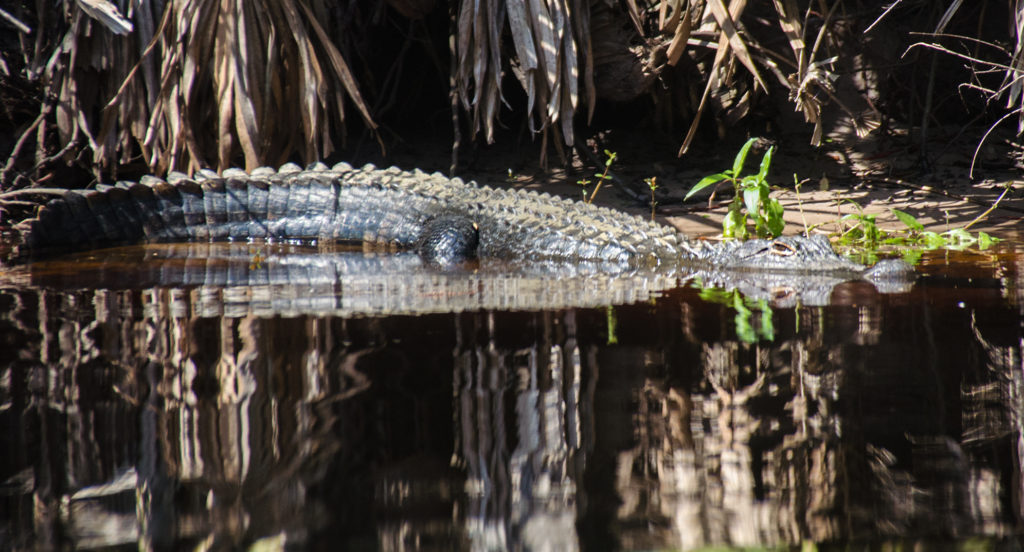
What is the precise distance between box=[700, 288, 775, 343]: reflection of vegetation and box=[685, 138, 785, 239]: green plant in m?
1.08

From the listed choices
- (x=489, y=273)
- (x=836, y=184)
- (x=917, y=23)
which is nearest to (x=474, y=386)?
(x=489, y=273)

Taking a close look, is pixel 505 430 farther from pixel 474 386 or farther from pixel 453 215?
pixel 453 215

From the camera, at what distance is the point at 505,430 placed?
1403 millimetres

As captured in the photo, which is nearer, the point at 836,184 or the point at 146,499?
the point at 146,499

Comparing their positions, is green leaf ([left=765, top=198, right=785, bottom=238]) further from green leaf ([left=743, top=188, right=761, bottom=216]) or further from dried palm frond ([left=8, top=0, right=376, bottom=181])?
dried palm frond ([left=8, top=0, right=376, bottom=181])

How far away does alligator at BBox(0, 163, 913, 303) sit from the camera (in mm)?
3932

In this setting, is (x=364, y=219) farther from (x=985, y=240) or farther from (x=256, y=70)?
(x=985, y=240)

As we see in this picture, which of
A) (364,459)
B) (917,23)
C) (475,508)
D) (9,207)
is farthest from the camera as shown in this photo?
(917,23)

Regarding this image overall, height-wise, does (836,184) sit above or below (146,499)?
above

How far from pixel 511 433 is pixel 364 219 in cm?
379

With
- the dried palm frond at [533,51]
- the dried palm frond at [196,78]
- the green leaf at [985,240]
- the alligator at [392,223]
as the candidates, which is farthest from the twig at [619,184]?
the green leaf at [985,240]

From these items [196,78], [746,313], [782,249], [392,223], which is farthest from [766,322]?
[196,78]

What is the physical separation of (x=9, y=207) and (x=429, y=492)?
555 cm

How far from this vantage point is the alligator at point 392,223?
12.9ft
